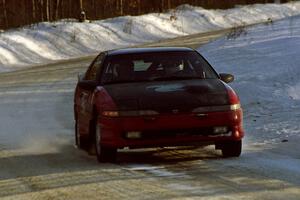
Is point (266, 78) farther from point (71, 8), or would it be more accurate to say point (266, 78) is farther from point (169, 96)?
point (71, 8)

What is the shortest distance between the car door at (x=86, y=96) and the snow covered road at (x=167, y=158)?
425 mm

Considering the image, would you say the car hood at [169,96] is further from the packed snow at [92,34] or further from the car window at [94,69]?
the packed snow at [92,34]

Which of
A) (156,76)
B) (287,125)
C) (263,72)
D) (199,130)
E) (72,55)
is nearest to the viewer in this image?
(199,130)

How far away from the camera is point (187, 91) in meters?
9.37

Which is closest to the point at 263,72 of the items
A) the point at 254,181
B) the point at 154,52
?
the point at 154,52

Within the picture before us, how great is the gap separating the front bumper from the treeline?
31488 millimetres

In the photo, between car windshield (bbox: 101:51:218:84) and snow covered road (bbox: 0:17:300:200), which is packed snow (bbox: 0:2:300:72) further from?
car windshield (bbox: 101:51:218:84)

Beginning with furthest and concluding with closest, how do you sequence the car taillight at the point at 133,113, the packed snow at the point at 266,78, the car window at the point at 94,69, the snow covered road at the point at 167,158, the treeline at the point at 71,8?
1. the treeline at the point at 71,8
2. the packed snow at the point at 266,78
3. the car window at the point at 94,69
4. the car taillight at the point at 133,113
5. the snow covered road at the point at 167,158

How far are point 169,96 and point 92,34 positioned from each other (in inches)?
1038

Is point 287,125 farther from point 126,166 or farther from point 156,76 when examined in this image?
point 126,166

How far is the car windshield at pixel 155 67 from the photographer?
10.1m

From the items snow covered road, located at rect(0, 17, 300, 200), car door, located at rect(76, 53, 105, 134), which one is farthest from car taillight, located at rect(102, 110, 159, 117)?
car door, located at rect(76, 53, 105, 134)

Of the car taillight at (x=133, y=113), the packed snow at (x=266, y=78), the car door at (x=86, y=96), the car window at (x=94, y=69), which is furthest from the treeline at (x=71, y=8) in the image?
the car taillight at (x=133, y=113)

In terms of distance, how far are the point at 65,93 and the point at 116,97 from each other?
9.30m
